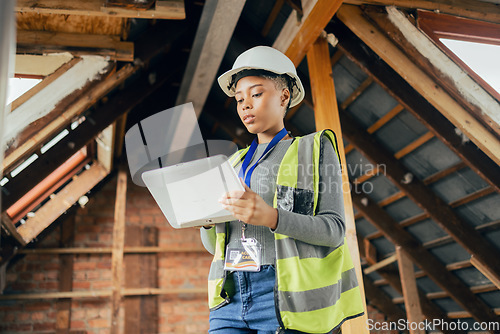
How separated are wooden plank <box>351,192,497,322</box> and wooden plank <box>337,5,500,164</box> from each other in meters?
2.29

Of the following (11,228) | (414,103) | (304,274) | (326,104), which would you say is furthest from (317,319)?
(11,228)

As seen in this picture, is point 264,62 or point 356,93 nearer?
Result: point 264,62

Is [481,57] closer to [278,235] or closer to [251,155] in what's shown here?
[251,155]

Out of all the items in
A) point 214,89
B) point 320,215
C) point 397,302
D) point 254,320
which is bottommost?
point 254,320

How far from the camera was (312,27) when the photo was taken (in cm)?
283

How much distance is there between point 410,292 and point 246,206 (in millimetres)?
4481

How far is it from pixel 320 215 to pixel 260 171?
0.20 metres

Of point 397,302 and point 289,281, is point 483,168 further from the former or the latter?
point 397,302

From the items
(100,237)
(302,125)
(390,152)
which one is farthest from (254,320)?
(100,237)

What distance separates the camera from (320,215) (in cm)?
106

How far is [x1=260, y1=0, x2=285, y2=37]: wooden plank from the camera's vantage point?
3.62 meters

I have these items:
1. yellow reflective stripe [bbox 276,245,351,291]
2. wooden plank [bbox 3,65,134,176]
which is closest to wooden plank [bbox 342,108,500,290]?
wooden plank [bbox 3,65,134,176]

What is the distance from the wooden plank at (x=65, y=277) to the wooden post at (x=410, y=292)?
3925 millimetres

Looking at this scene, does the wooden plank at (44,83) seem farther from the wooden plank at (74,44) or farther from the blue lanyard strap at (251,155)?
the blue lanyard strap at (251,155)
